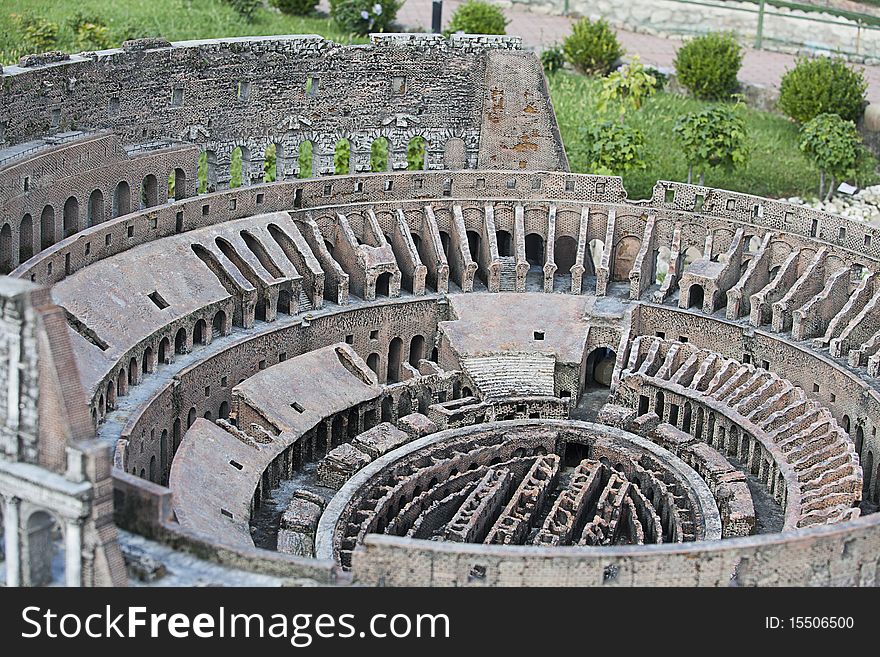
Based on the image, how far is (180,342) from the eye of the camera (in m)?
83.2

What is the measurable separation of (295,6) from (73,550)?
77847 millimetres

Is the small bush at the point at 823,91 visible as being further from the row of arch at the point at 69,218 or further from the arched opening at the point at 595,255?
the row of arch at the point at 69,218

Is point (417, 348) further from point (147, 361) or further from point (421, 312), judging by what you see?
point (147, 361)

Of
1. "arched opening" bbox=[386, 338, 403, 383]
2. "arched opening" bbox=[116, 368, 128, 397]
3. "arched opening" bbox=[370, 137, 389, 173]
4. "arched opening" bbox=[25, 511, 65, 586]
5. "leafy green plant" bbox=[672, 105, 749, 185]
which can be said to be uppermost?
"leafy green plant" bbox=[672, 105, 749, 185]

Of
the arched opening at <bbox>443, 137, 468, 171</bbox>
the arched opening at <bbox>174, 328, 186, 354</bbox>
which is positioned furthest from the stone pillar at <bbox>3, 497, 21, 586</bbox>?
the arched opening at <bbox>443, 137, 468, 171</bbox>

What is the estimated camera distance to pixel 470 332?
90.2 meters

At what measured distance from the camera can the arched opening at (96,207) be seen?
89125mm

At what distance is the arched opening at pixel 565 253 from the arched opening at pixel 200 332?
78.7 ft

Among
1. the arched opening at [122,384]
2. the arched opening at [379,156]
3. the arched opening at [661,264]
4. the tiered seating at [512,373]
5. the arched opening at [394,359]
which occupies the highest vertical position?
the arched opening at [379,156]

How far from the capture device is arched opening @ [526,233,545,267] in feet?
328

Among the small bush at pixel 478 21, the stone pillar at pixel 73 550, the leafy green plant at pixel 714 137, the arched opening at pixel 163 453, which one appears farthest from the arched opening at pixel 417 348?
the stone pillar at pixel 73 550

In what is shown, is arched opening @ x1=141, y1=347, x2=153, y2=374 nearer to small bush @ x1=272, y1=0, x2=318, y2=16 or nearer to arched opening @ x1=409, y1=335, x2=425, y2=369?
arched opening @ x1=409, y1=335, x2=425, y2=369

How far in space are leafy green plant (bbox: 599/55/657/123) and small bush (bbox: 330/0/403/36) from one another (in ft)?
56.5
